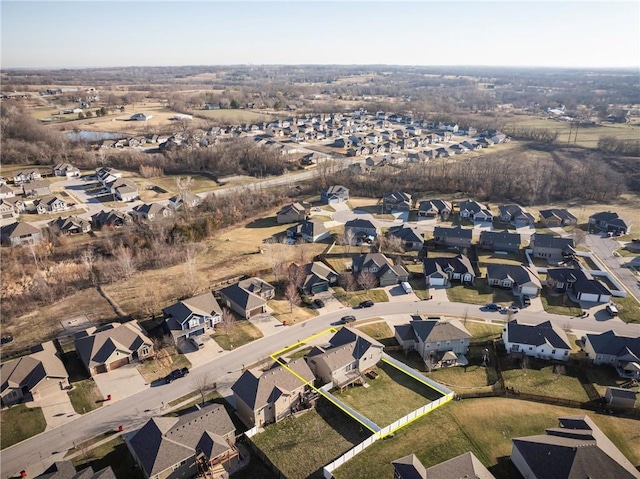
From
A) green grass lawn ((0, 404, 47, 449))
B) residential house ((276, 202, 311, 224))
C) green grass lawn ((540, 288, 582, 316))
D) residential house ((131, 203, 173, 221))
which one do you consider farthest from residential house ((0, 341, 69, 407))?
green grass lawn ((540, 288, 582, 316))

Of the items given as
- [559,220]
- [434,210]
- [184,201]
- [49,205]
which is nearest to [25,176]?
[49,205]

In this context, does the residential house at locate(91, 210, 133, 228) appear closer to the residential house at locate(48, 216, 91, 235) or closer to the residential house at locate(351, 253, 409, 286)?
the residential house at locate(48, 216, 91, 235)

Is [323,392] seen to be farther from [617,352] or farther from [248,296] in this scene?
[617,352]

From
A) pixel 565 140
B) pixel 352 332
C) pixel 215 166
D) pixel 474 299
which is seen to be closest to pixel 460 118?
pixel 565 140

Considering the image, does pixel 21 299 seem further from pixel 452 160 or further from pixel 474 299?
pixel 452 160

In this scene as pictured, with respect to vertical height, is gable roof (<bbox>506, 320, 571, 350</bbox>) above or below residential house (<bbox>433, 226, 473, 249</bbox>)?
below

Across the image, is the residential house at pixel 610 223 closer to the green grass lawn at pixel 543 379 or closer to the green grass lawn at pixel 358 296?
the green grass lawn at pixel 543 379
